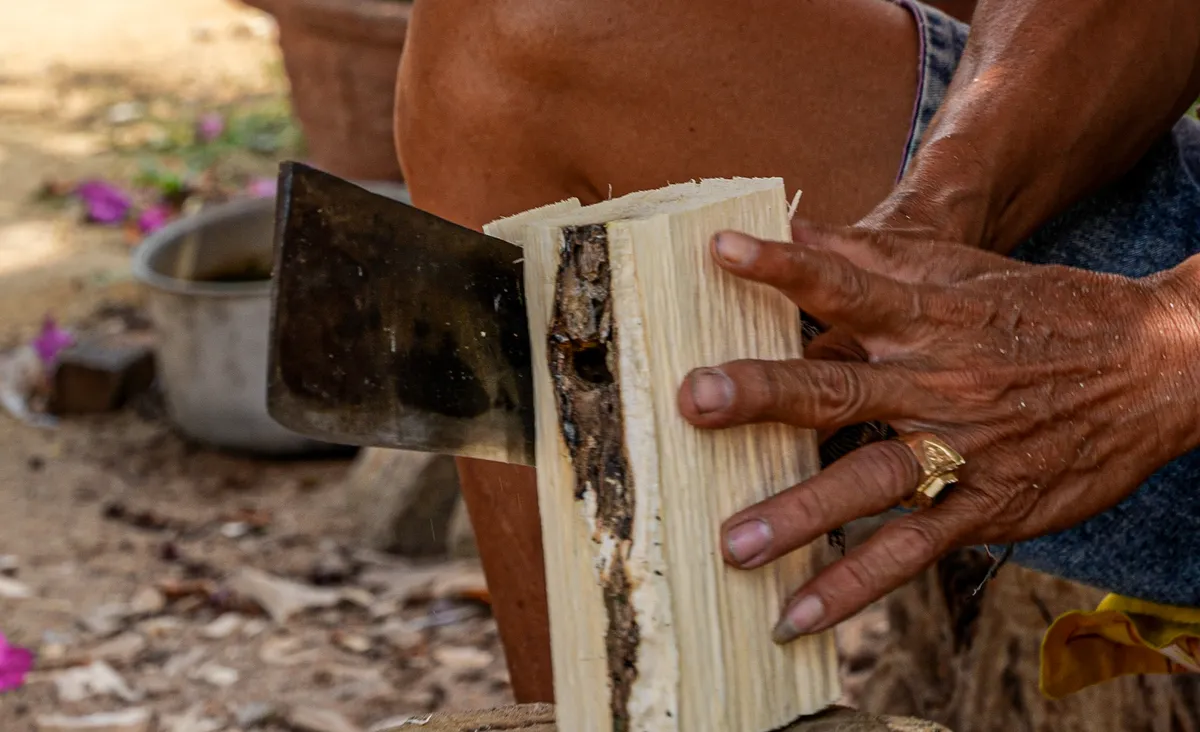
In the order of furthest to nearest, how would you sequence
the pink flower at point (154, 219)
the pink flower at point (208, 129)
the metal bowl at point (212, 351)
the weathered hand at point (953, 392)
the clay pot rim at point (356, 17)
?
the pink flower at point (208, 129), the pink flower at point (154, 219), the clay pot rim at point (356, 17), the metal bowl at point (212, 351), the weathered hand at point (953, 392)

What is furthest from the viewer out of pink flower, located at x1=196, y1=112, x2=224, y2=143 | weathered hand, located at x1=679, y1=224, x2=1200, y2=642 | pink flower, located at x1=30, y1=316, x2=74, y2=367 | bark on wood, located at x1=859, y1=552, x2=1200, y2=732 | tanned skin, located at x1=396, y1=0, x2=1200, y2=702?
pink flower, located at x1=196, y1=112, x2=224, y2=143

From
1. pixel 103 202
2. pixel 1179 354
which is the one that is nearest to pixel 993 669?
pixel 1179 354

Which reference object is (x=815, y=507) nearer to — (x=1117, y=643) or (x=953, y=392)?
(x=953, y=392)

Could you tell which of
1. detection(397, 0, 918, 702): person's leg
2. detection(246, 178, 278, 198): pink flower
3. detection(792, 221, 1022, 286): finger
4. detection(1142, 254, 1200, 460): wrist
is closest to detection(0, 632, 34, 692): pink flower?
detection(397, 0, 918, 702): person's leg

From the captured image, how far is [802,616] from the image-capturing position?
1.05m

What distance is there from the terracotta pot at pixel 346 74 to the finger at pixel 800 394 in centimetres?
337

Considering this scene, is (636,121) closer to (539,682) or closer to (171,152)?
(539,682)

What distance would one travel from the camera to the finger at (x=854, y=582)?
3.44 ft

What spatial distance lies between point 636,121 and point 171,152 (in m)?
5.01

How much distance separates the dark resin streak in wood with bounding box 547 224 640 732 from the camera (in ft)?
3.30

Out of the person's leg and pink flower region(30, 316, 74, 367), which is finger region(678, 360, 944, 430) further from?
pink flower region(30, 316, 74, 367)

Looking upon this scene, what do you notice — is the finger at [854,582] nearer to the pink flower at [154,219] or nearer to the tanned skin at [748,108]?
the tanned skin at [748,108]

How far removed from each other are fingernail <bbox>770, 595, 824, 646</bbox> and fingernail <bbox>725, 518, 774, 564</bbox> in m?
0.08

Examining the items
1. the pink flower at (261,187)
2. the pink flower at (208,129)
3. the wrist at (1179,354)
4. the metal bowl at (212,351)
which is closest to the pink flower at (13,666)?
the metal bowl at (212,351)
